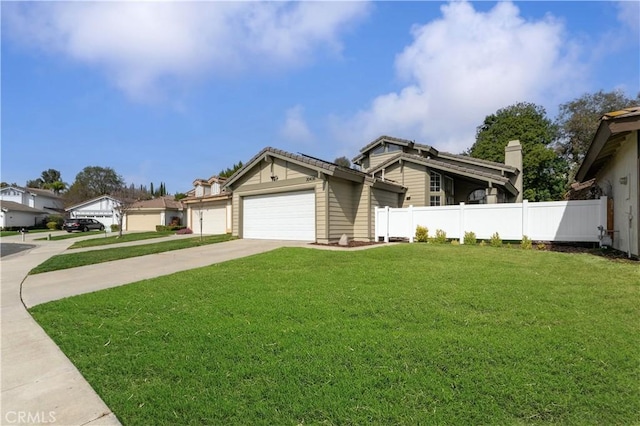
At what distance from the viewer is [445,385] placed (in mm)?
2623

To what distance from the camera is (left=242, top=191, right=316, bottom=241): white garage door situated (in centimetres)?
1437

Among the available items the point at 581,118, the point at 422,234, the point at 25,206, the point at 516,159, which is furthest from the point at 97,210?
the point at 581,118

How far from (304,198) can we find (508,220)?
840 centimetres

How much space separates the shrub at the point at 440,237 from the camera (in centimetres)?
1311

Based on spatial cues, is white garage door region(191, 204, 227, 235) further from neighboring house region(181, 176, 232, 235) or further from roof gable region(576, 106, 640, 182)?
roof gable region(576, 106, 640, 182)

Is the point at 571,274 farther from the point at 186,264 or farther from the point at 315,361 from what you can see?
the point at 186,264

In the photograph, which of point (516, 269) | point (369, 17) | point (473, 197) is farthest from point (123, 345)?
point (473, 197)

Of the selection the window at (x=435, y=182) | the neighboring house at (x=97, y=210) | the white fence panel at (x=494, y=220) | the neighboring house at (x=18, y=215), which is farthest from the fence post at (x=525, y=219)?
the neighboring house at (x=18, y=215)

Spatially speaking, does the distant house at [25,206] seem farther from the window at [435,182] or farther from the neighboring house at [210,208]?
the window at [435,182]

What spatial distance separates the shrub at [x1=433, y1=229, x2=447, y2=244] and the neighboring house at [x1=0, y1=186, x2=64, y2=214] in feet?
191

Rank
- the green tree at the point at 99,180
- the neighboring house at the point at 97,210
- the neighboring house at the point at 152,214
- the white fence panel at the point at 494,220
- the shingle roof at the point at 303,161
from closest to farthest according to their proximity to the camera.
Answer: the white fence panel at the point at 494,220
the shingle roof at the point at 303,161
the neighboring house at the point at 152,214
the neighboring house at the point at 97,210
the green tree at the point at 99,180

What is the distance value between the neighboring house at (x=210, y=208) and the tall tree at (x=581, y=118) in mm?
33501

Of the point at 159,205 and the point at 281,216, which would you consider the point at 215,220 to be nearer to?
the point at 281,216

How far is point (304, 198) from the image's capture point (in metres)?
14.5
